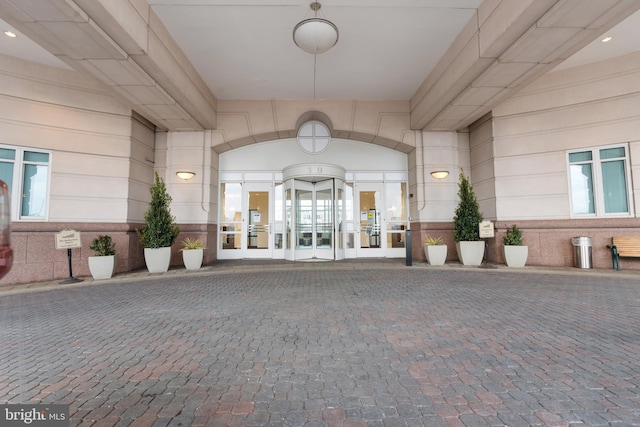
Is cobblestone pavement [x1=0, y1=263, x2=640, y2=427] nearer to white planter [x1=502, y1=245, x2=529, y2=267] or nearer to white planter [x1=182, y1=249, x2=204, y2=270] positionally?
white planter [x1=502, y1=245, x2=529, y2=267]

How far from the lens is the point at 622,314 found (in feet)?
13.3

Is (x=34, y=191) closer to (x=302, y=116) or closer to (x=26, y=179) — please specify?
(x=26, y=179)

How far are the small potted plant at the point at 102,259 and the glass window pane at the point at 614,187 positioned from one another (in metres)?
13.1

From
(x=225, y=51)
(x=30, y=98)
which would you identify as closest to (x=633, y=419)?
(x=225, y=51)

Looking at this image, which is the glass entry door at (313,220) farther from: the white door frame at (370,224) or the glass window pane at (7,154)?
the glass window pane at (7,154)

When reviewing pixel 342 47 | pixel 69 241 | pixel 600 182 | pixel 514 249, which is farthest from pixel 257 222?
pixel 600 182

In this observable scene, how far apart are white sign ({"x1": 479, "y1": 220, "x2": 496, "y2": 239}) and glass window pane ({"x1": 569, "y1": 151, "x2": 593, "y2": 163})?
119 inches

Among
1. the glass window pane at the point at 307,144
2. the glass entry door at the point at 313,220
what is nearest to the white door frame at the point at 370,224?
the glass entry door at the point at 313,220

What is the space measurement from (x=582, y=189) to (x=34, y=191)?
14.7m

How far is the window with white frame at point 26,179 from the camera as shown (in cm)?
732

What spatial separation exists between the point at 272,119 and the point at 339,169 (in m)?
2.87

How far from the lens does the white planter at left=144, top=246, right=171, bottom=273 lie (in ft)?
26.4

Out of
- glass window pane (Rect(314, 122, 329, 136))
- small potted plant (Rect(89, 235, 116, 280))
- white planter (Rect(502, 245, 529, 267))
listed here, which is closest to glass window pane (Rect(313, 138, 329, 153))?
glass window pane (Rect(314, 122, 329, 136))

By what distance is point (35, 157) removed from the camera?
7664 millimetres
